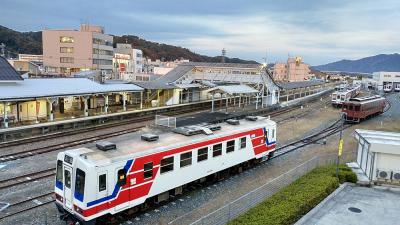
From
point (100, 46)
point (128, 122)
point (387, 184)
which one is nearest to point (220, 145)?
point (387, 184)

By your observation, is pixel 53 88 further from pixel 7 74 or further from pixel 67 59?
pixel 67 59

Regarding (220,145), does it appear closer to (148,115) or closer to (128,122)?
(128,122)

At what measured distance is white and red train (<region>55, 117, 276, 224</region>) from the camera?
37.8 ft

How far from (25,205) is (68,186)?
364 centimetres

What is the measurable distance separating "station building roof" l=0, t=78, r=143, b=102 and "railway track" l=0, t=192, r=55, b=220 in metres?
13.4

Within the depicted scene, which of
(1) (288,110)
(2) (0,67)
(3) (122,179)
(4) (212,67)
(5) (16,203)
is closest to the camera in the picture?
(3) (122,179)

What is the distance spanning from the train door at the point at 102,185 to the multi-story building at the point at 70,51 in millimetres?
69930

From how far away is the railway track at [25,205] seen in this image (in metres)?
13.4

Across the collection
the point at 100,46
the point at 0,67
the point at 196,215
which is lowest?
the point at 196,215

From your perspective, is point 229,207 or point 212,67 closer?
point 229,207

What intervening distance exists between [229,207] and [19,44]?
162 meters

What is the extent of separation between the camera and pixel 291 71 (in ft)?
504

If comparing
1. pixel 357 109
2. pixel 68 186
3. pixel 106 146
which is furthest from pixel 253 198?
pixel 357 109

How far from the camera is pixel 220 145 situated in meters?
17.0
